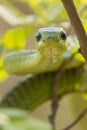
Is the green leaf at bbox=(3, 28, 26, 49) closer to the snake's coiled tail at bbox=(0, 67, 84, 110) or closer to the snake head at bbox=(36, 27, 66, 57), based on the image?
the snake's coiled tail at bbox=(0, 67, 84, 110)

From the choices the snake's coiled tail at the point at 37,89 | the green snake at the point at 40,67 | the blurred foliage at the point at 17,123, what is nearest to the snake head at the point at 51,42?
the green snake at the point at 40,67

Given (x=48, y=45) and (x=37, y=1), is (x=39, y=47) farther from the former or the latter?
(x=37, y=1)

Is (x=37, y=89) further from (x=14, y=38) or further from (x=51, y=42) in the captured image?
(x=51, y=42)

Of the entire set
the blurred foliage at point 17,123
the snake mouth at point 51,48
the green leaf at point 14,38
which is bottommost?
the blurred foliage at point 17,123

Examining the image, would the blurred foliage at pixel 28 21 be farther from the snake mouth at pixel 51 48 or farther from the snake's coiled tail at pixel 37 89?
the snake mouth at pixel 51 48

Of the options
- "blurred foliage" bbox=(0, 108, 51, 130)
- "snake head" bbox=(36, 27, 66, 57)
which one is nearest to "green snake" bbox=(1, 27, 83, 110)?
"snake head" bbox=(36, 27, 66, 57)

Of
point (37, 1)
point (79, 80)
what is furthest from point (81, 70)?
point (37, 1)

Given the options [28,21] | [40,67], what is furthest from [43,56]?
[28,21]
